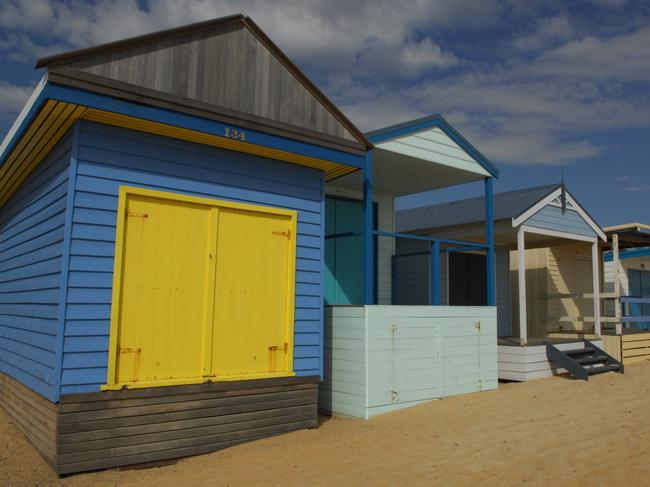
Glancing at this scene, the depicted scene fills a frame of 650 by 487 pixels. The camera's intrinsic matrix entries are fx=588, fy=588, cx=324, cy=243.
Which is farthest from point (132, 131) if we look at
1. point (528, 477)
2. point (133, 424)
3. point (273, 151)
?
point (528, 477)

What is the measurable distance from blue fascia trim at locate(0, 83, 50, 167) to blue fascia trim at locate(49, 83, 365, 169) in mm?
62

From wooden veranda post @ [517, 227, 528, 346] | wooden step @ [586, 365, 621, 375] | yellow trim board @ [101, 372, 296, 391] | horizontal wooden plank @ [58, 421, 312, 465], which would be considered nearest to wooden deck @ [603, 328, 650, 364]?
wooden step @ [586, 365, 621, 375]

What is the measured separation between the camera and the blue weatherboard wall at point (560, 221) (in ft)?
37.2

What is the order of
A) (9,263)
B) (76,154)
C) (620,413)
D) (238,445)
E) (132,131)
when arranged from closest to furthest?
(76,154), (132,131), (238,445), (620,413), (9,263)

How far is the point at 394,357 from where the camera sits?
25.2 feet

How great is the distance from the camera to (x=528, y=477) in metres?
4.90

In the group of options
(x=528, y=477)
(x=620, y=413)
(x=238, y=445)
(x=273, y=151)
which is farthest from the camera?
(x=620, y=413)

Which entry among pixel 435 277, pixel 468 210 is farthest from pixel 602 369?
pixel 468 210

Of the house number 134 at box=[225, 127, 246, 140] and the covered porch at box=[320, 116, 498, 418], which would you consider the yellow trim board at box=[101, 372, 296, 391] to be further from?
the house number 134 at box=[225, 127, 246, 140]

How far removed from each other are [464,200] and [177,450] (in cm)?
968

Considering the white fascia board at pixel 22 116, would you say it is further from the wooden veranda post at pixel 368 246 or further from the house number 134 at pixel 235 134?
the wooden veranda post at pixel 368 246

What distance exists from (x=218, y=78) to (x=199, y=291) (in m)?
2.27

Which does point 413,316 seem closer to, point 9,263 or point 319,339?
point 319,339

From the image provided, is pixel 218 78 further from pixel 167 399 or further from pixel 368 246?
pixel 167 399
